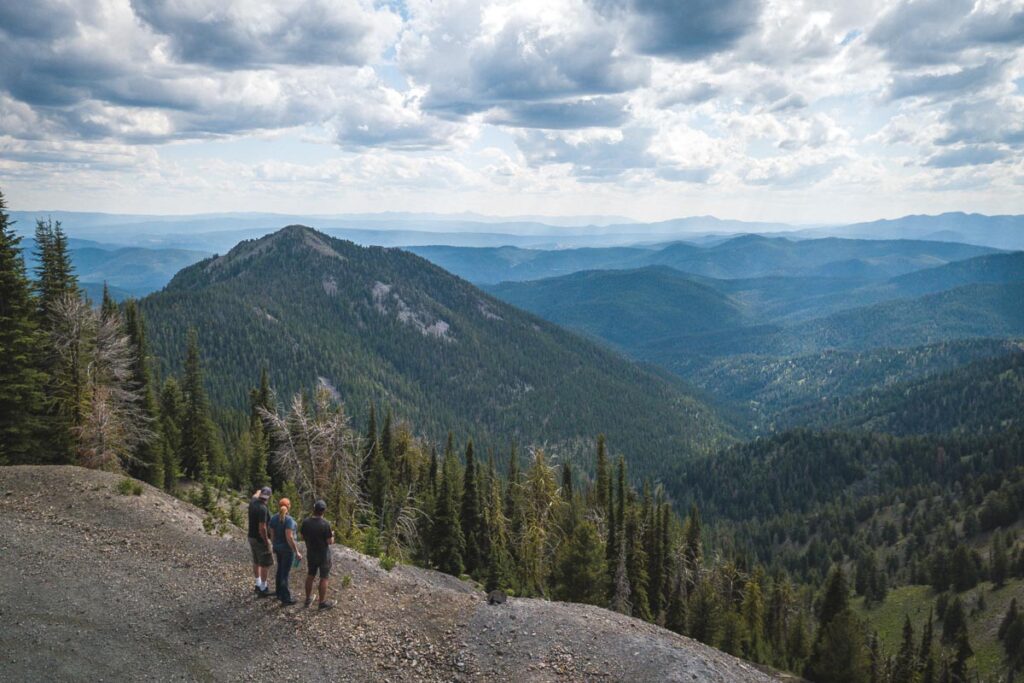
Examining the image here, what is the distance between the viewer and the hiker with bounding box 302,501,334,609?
19922mm

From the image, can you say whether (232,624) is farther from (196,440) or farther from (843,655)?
(843,655)

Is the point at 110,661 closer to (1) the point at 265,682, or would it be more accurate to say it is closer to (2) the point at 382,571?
(1) the point at 265,682

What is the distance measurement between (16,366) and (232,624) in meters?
26.9

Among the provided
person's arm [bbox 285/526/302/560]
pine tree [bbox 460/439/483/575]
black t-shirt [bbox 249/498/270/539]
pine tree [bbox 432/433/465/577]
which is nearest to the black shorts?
person's arm [bbox 285/526/302/560]

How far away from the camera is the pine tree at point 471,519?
53.6m

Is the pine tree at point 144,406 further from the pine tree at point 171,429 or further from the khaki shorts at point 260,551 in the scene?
the khaki shorts at point 260,551

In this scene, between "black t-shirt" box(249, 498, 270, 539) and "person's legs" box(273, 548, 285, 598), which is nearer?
"person's legs" box(273, 548, 285, 598)

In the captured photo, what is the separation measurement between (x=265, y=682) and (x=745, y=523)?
197m

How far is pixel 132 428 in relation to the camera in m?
42.2

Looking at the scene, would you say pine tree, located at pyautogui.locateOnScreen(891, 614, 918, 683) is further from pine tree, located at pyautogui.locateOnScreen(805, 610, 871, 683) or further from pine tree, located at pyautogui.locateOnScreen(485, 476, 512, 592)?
pine tree, located at pyautogui.locateOnScreen(485, 476, 512, 592)

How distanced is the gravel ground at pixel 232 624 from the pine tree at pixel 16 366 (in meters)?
12.1

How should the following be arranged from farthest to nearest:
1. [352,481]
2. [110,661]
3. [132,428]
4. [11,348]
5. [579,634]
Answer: [352,481]
[132,428]
[11,348]
[579,634]
[110,661]

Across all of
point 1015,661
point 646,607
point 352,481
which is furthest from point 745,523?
point 352,481

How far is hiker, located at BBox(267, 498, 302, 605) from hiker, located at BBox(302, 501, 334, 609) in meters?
0.51
